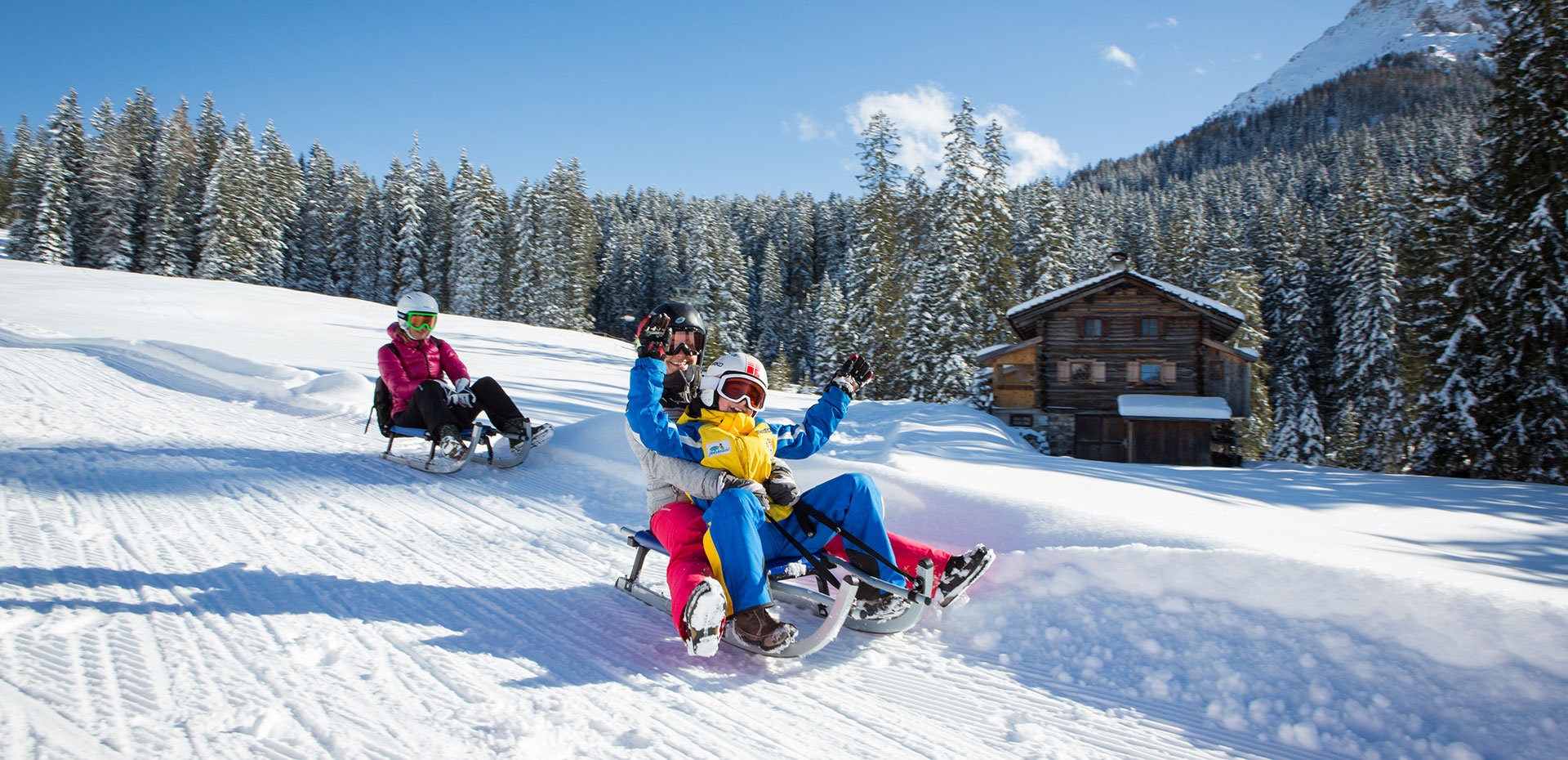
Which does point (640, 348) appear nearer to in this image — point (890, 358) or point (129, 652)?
point (129, 652)

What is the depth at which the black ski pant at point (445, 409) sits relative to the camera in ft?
21.9

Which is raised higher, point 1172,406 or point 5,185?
point 5,185

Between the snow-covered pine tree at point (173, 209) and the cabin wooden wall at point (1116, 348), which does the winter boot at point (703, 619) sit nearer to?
the cabin wooden wall at point (1116, 348)

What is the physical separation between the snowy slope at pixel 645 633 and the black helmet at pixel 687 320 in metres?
1.60

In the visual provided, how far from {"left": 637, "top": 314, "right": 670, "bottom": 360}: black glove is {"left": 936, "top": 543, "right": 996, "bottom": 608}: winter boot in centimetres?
189

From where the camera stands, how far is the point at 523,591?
13.4ft

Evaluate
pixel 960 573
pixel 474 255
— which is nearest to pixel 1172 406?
pixel 960 573

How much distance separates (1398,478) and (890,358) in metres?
21.6

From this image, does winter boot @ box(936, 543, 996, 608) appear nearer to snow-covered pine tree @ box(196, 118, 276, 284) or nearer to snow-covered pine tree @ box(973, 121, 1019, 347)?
snow-covered pine tree @ box(973, 121, 1019, 347)

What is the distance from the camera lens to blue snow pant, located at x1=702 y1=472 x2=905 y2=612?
3258 mm

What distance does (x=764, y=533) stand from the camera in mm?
3738

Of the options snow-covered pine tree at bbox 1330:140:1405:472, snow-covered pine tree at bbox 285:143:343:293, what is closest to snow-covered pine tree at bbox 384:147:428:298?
snow-covered pine tree at bbox 285:143:343:293

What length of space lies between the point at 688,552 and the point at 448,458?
4.33 meters

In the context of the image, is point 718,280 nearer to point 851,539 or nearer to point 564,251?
point 564,251
